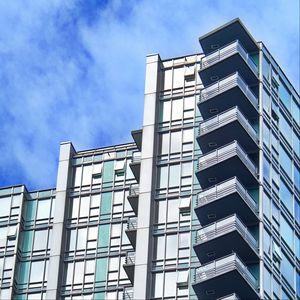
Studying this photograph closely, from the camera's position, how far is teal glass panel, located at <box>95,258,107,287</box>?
327 ft

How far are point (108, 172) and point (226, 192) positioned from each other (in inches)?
524

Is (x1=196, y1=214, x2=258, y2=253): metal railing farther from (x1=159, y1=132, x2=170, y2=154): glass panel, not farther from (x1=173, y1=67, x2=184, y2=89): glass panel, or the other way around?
(x1=173, y1=67, x2=184, y2=89): glass panel

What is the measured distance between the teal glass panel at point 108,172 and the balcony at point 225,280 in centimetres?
1427

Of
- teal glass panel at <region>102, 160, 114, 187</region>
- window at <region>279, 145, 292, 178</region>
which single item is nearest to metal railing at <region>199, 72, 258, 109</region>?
window at <region>279, 145, 292, 178</region>

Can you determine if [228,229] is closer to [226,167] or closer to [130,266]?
[226,167]

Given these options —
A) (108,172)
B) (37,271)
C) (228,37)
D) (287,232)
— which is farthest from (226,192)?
(37,271)

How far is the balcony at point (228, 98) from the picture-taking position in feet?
326

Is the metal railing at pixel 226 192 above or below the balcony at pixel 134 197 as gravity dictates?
below

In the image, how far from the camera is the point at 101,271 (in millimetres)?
99938

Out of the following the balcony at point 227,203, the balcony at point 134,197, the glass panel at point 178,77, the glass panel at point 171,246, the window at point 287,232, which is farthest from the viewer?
the glass panel at point 178,77

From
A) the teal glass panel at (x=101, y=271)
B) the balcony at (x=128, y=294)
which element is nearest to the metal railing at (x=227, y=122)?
the teal glass panel at (x=101, y=271)

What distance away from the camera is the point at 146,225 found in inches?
3797

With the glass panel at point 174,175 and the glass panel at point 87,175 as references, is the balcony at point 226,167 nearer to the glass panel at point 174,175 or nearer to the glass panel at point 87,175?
the glass panel at point 174,175

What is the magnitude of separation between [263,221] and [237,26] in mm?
15539
